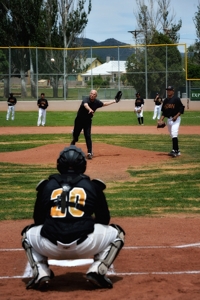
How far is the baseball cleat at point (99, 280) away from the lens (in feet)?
21.2

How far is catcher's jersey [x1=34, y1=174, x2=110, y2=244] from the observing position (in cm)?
638

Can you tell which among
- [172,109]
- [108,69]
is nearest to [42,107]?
[172,109]

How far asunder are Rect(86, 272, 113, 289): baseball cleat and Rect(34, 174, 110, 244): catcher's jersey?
432mm

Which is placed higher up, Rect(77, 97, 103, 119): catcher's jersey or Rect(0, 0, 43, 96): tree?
Rect(0, 0, 43, 96): tree

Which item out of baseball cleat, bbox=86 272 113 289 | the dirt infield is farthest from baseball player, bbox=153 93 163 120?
baseball cleat, bbox=86 272 113 289

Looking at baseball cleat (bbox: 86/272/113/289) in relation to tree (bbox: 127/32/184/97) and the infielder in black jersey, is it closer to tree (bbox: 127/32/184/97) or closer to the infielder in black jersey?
the infielder in black jersey

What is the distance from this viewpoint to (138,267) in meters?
7.54

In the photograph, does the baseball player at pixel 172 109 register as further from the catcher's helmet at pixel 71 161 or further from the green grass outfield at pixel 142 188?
the catcher's helmet at pixel 71 161

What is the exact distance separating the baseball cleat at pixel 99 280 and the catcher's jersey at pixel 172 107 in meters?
12.5

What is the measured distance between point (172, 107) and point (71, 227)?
41.8 ft

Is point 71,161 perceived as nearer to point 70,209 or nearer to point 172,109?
→ point 70,209

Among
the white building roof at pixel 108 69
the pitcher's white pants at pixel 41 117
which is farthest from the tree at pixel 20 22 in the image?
the pitcher's white pants at pixel 41 117

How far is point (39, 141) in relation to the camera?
26.7 m

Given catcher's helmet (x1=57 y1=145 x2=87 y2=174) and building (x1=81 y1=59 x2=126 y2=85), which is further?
building (x1=81 y1=59 x2=126 y2=85)
